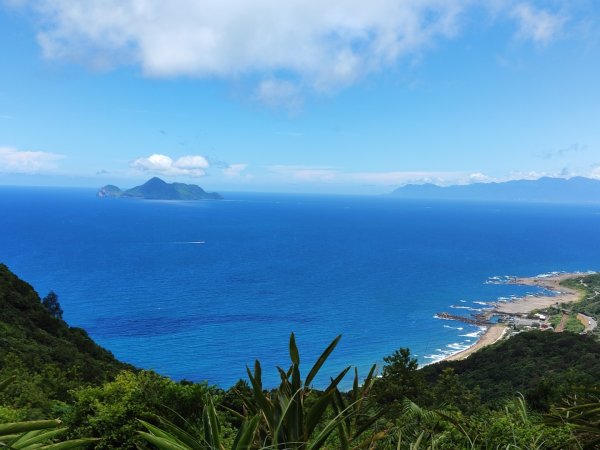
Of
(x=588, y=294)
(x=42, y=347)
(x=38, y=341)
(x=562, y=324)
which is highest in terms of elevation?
(x=42, y=347)

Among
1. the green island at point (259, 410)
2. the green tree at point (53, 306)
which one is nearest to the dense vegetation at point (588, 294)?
the green island at point (259, 410)

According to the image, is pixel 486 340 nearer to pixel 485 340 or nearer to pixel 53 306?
pixel 485 340

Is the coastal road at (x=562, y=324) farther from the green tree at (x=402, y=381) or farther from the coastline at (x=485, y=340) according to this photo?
the green tree at (x=402, y=381)

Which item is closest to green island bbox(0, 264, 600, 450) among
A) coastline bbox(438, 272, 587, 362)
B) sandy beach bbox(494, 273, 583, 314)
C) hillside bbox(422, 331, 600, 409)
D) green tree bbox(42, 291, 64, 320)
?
hillside bbox(422, 331, 600, 409)

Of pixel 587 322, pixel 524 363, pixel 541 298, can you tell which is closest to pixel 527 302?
pixel 541 298

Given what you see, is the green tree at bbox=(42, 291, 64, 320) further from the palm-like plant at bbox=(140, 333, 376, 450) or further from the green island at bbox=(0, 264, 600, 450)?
the palm-like plant at bbox=(140, 333, 376, 450)

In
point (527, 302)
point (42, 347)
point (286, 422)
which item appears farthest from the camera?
point (527, 302)
